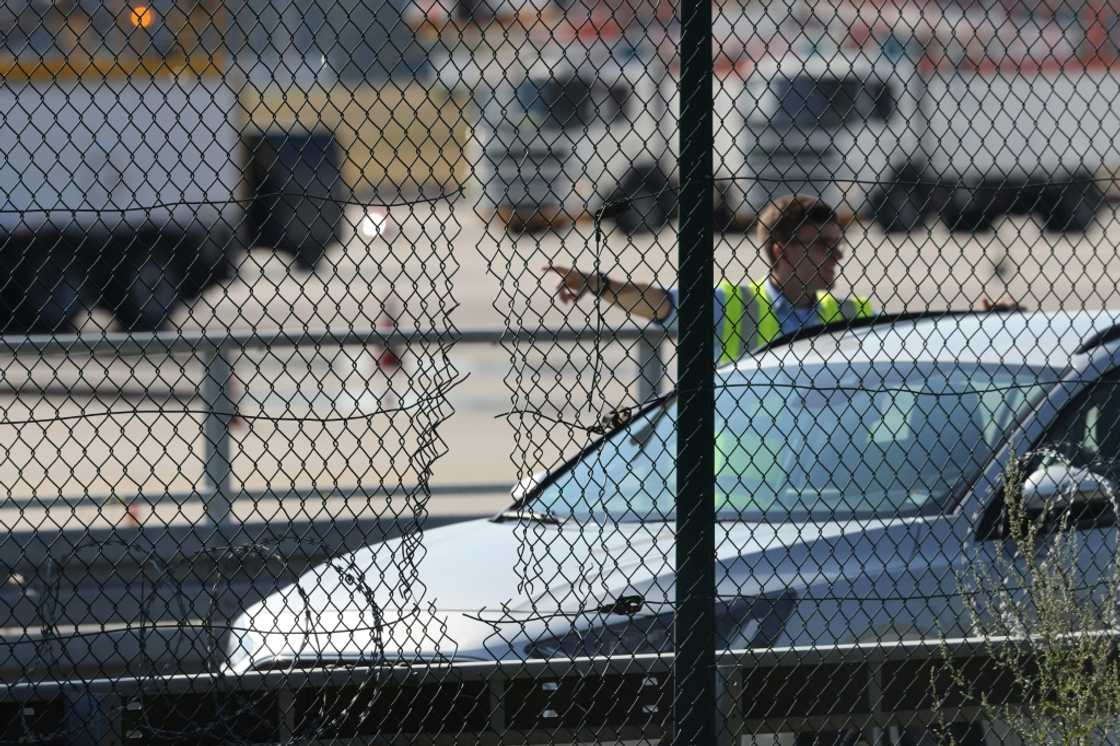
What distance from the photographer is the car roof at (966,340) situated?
208 inches

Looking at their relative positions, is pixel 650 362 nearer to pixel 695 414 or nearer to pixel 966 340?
pixel 966 340

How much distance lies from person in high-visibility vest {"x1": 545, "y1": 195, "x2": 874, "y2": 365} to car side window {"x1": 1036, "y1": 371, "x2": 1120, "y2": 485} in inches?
37.6

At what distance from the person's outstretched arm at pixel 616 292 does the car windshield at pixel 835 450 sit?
0.42 meters

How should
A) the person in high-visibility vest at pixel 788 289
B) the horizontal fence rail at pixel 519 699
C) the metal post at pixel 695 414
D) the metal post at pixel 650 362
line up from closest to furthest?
the horizontal fence rail at pixel 519 699 < the metal post at pixel 695 414 < the person in high-visibility vest at pixel 788 289 < the metal post at pixel 650 362

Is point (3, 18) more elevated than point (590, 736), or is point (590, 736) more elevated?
point (3, 18)

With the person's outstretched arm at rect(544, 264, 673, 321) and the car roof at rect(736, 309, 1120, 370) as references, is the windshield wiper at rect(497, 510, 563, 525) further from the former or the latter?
the car roof at rect(736, 309, 1120, 370)

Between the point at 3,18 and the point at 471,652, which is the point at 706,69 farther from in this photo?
the point at 3,18

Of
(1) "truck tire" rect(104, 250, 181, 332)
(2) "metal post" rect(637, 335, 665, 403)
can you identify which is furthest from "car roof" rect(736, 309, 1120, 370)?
(1) "truck tire" rect(104, 250, 181, 332)

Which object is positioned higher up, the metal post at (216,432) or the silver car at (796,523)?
the metal post at (216,432)

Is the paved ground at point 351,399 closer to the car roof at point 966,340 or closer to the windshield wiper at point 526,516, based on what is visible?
the car roof at point 966,340

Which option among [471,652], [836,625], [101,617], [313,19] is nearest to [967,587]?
[836,625]

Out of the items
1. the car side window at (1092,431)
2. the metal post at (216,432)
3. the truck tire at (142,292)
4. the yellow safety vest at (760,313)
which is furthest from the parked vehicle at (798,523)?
the truck tire at (142,292)

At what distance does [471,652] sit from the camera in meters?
4.59

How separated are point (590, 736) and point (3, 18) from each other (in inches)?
650
